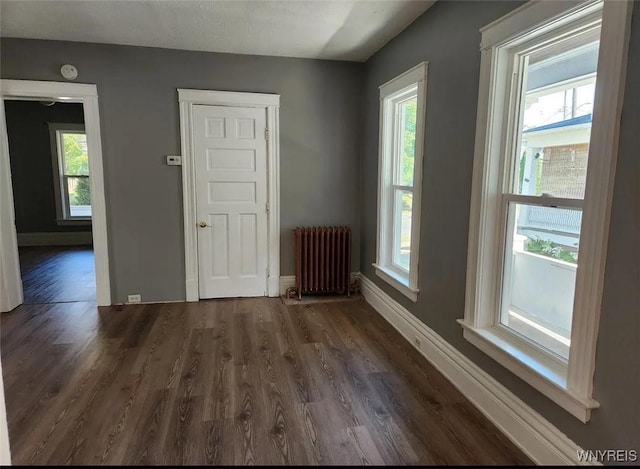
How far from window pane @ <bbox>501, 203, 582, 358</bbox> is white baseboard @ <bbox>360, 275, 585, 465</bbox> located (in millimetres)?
335

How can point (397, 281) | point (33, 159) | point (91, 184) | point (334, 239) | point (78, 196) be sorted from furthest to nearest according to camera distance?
point (78, 196) → point (33, 159) → point (334, 239) → point (91, 184) → point (397, 281)

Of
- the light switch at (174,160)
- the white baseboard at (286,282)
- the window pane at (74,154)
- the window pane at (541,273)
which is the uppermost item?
the window pane at (74,154)

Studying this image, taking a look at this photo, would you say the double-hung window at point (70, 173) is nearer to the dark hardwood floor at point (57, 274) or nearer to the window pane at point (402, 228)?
the dark hardwood floor at point (57, 274)

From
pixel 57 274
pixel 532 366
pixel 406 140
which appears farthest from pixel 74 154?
pixel 532 366

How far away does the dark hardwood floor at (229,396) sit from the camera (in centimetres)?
179

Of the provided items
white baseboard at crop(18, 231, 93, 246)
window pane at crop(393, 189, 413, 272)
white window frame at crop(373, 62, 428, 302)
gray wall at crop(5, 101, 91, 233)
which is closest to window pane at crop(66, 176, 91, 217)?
gray wall at crop(5, 101, 91, 233)

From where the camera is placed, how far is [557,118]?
1.80m

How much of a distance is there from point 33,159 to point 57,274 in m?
3.04

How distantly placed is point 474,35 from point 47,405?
327 centimetres

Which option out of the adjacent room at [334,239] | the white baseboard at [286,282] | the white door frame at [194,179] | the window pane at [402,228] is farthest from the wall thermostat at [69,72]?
the window pane at [402,228]

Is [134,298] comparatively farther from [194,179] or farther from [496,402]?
[496,402]

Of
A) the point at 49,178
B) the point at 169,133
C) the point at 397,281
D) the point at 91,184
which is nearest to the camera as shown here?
the point at 397,281

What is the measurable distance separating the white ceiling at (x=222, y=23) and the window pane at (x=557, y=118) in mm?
1110

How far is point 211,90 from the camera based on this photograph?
369 cm
